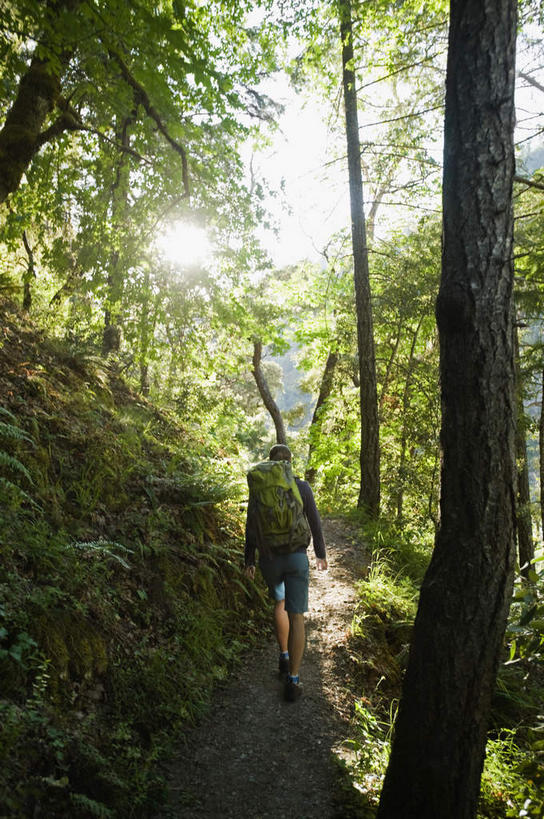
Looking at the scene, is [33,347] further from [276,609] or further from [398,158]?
[398,158]

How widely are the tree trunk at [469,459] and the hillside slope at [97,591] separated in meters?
1.87

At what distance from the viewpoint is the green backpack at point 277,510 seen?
450cm

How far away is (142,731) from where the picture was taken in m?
3.52

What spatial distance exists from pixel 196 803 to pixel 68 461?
362 cm

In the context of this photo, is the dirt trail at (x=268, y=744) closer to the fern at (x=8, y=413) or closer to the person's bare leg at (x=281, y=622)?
the person's bare leg at (x=281, y=622)

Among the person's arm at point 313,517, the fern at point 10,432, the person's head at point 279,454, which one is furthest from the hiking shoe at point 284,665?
the fern at point 10,432

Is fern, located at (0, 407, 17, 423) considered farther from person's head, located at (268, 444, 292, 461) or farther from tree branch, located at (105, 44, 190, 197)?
tree branch, located at (105, 44, 190, 197)

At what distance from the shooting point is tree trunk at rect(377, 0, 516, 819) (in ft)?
8.66

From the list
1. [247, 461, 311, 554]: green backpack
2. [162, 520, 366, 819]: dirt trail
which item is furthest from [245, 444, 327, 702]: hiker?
[162, 520, 366, 819]: dirt trail

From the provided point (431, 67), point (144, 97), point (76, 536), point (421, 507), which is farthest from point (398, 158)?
point (76, 536)

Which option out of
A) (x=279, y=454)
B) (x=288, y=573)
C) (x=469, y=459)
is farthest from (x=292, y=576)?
(x=469, y=459)

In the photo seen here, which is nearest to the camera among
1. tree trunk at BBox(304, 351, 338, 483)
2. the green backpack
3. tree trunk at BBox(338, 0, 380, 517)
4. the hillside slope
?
the hillside slope

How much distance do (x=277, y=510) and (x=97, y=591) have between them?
1785 mm

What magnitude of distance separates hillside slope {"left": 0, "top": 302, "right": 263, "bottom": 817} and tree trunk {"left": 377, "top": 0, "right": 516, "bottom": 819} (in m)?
1.87
